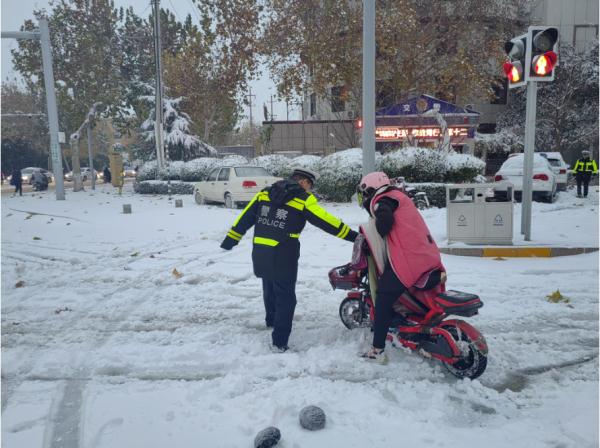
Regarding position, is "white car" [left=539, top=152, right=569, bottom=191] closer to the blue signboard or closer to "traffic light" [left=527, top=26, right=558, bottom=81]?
the blue signboard

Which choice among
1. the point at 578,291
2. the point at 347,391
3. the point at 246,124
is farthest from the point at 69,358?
the point at 246,124

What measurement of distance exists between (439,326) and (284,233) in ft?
5.15

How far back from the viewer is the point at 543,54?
7.17 m

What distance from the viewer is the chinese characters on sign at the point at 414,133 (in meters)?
21.6

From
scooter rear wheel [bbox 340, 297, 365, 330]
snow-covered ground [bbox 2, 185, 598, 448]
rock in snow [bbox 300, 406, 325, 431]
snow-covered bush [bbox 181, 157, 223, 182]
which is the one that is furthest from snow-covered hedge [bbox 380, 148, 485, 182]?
rock in snow [bbox 300, 406, 325, 431]

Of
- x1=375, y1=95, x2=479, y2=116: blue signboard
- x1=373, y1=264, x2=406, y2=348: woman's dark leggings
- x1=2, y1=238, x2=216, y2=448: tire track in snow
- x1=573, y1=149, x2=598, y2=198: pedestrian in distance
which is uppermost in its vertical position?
x1=375, y1=95, x2=479, y2=116: blue signboard

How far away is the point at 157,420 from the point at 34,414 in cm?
96

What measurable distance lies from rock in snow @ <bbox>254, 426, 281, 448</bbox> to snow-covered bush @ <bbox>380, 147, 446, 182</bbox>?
42.1 ft

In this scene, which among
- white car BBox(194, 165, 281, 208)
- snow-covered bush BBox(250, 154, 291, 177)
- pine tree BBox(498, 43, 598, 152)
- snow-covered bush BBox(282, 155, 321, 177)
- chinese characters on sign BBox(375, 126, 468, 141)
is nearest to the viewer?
white car BBox(194, 165, 281, 208)

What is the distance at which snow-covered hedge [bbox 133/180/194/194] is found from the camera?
22.7 metres

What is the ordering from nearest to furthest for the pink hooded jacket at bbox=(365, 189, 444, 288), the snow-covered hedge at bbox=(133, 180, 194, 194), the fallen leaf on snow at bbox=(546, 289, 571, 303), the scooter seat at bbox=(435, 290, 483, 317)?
1. the scooter seat at bbox=(435, 290, 483, 317)
2. the pink hooded jacket at bbox=(365, 189, 444, 288)
3. the fallen leaf on snow at bbox=(546, 289, 571, 303)
4. the snow-covered hedge at bbox=(133, 180, 194, 194)

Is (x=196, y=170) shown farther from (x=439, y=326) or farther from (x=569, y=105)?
(x=569, y=105)

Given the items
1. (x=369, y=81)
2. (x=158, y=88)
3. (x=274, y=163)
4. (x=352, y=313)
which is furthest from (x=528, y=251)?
(x=158, y=88)

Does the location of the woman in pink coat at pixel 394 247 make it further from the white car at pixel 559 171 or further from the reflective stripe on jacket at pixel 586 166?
the white car at pixel 559 171
